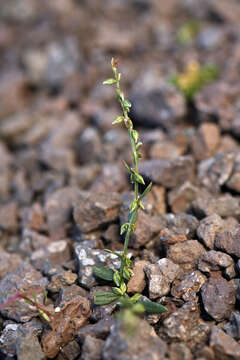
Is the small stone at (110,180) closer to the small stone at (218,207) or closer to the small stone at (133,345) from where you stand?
the small stone at (218,207)

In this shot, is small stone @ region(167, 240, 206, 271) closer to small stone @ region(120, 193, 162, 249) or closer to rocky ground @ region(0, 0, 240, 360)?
rocky ground @ region(0, 0, 240, 360)

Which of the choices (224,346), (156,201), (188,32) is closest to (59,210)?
(156,201)

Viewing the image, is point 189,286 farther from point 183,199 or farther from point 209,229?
point 183,199

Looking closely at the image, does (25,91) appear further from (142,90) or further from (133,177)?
(133,177)

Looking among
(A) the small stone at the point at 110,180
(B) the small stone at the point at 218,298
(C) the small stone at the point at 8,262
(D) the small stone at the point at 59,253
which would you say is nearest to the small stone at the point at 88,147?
(A) the small stone at the point at 110,180

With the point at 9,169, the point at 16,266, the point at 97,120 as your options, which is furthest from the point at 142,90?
the point at 16,266

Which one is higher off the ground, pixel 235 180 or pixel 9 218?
pixel 235 180
